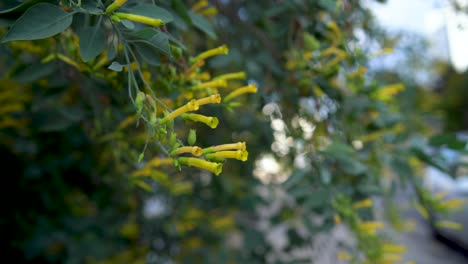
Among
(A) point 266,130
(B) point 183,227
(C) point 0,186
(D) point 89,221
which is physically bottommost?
(B) point 183,227

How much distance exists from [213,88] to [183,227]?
1.33 m

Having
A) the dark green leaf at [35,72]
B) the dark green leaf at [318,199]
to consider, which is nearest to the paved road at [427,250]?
the dark green leaf at [318,199]

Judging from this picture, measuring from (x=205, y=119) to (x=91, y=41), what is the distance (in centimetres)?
25

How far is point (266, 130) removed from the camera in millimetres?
1393

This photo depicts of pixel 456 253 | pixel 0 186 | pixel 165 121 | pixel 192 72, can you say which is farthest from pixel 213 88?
pixel 456 253

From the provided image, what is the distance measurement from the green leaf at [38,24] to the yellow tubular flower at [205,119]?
218 mm

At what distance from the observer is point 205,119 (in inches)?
21.5

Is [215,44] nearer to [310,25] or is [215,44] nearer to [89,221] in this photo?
[310,25]

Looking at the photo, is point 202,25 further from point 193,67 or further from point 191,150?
point 191,150

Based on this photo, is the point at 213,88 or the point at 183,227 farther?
the point at 183,227

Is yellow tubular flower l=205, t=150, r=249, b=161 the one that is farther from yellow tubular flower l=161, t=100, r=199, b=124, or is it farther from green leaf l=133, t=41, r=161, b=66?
green leaf l=133, t=41, r=161, b=66

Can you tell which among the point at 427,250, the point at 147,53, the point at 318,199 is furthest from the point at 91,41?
the point at 427,250

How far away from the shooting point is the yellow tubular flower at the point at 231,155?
0.52 metres

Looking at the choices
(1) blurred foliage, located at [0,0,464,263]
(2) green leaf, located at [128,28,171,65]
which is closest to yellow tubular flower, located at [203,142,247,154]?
(1) blurred foliage, located at [0,0,464,263]
